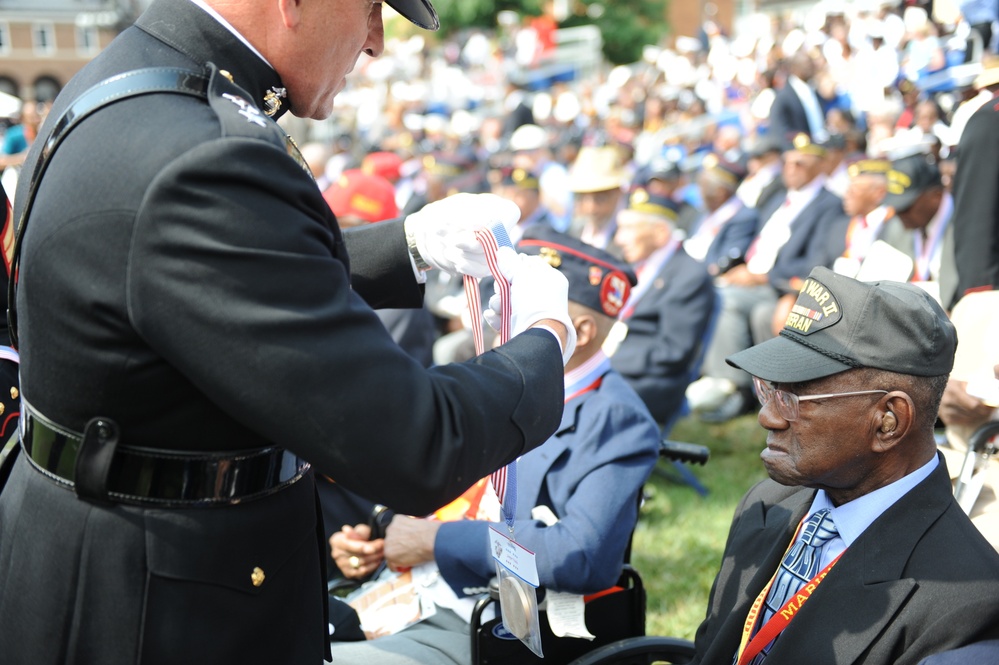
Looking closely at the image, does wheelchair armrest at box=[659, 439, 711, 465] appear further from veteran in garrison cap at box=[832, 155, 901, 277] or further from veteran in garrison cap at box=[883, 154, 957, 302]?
veteran in garrison cap at box=[832, 155, 901, 277]

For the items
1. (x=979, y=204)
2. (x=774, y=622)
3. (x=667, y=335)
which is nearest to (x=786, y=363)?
(x=774, y=622)

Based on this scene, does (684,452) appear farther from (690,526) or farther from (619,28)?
(619,28)

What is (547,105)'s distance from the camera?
70.2 feet

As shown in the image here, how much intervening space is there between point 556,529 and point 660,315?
11.3ft

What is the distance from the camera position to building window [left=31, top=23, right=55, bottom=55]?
57250 millimetres

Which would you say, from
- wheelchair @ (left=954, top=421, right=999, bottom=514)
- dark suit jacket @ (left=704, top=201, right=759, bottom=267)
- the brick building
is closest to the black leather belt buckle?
wheelchair @ (left=954, top=421, right=999, bottom=514)

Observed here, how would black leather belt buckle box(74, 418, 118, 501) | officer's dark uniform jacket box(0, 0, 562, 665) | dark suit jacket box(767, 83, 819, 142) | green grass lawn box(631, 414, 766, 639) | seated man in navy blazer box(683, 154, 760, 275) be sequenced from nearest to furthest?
officer's dark uniform jacket box(0, 0, 562, 665)
black leather belt buckle box(74, 418, 118, 501)
green grass lawn box(631, 414, 766, 639)
seated man in navy blazer box(683, 154, 760, 275)
dark suit jacket box(767, 83, 819, 142)

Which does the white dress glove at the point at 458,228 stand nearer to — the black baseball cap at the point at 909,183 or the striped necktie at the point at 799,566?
the striped necktie at the point at 799,566

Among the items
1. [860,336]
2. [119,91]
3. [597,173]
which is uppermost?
[119,91]

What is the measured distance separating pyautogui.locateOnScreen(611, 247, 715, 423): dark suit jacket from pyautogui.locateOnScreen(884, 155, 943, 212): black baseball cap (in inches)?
53.4

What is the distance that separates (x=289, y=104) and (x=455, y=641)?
1.64 metres

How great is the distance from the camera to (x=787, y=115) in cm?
1268

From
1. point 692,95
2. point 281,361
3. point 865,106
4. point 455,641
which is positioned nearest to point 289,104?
point 281,361

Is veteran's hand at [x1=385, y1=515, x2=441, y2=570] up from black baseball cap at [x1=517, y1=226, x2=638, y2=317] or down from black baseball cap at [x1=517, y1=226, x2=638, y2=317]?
down
